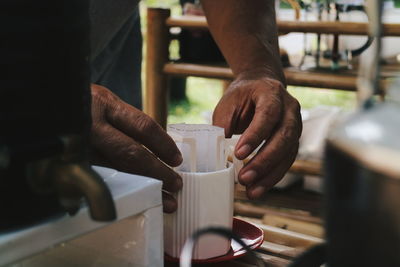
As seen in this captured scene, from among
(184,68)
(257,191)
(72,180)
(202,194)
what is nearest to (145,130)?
(202,194)

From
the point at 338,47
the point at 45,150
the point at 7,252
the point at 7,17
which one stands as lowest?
the point at 338,47

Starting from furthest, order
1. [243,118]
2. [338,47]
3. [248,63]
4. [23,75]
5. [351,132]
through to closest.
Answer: [338,47] < [248,63] < [243,118] < [23,75] < [351,132]

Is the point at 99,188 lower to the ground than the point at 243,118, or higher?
higher

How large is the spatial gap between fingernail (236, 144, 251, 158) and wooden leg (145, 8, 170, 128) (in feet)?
4.81

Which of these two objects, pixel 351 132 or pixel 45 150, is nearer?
pixel 351 132

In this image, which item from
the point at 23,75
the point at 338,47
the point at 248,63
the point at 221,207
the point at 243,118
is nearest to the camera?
the point at 23,75

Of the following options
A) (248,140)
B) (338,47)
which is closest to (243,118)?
(248,140)

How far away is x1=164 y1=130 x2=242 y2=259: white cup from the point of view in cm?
87

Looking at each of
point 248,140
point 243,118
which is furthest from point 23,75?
point 243,118

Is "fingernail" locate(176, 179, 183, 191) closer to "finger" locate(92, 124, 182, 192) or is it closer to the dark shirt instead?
"finger" locate(92, 124, 182, 192)

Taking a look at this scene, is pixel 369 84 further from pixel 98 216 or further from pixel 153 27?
pixel 153 27

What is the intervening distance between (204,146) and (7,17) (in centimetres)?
41

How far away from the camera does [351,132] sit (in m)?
0.46

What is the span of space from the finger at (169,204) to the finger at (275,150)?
163 millimetres
